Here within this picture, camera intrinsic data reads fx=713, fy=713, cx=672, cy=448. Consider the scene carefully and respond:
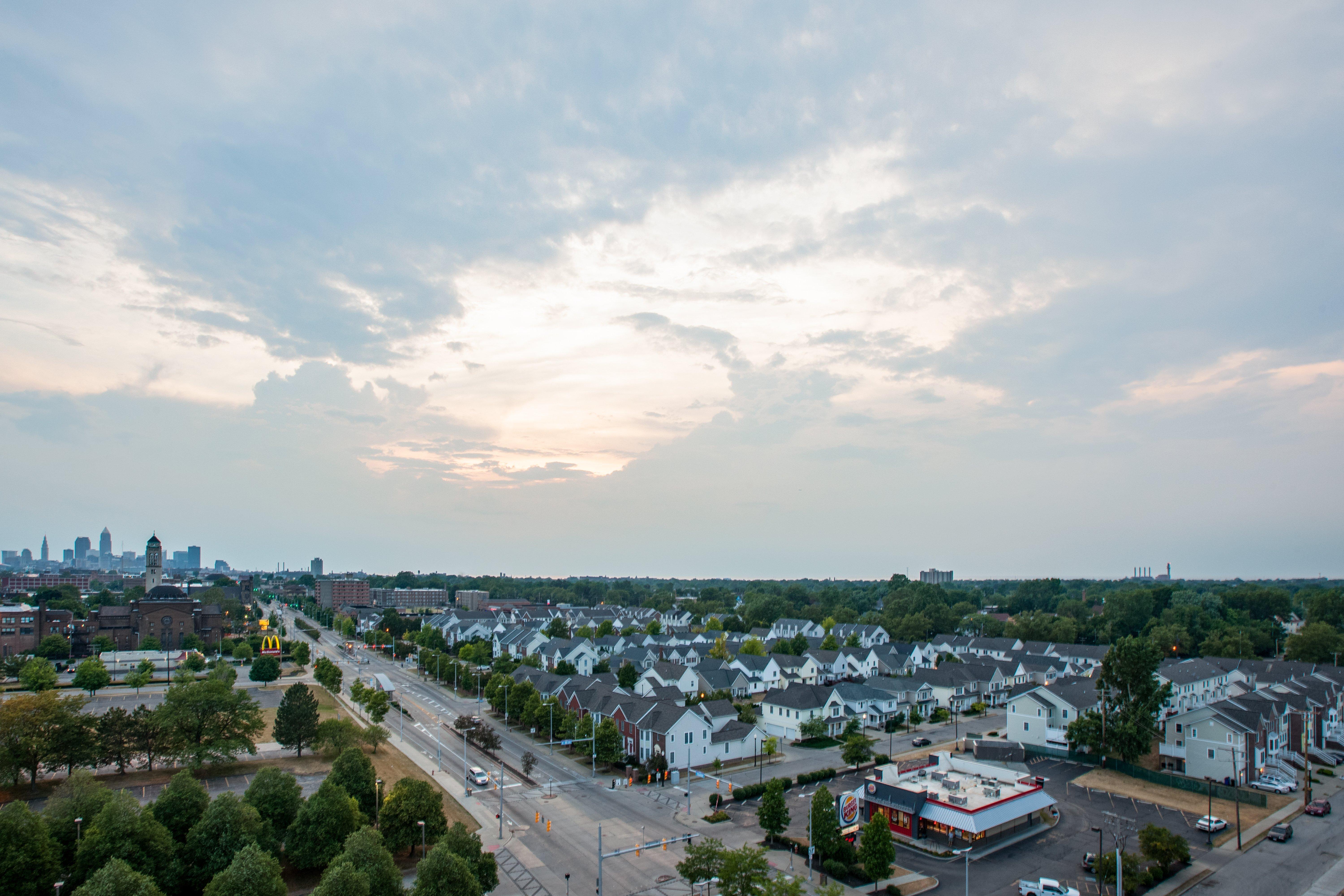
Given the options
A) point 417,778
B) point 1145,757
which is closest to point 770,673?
point 1145,757

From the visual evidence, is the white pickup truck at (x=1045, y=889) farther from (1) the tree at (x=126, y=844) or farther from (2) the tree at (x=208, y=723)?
(2) the tree at (x=208, y=723)

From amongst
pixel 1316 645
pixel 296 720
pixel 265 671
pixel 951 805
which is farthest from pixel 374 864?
pixel 1316 645

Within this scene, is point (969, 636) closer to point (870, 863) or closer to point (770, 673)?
point (770, 673)

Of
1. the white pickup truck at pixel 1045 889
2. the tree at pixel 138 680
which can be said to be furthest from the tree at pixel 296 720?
the white pickup truck at pixel 1045 889

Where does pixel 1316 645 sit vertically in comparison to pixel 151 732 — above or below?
above

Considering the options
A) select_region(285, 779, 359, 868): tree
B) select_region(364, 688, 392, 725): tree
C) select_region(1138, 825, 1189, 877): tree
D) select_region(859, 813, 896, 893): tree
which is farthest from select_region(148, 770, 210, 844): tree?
select_region(1138, 825, 1189, 877): tree

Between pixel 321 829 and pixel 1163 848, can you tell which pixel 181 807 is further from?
pixel 1163 848

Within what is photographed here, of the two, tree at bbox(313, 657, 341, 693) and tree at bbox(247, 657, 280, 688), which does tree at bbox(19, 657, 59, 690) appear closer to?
tree at bbox(247, 657, 280, 688)

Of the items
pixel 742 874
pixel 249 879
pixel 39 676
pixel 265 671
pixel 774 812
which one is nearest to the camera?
pixel 249 879
